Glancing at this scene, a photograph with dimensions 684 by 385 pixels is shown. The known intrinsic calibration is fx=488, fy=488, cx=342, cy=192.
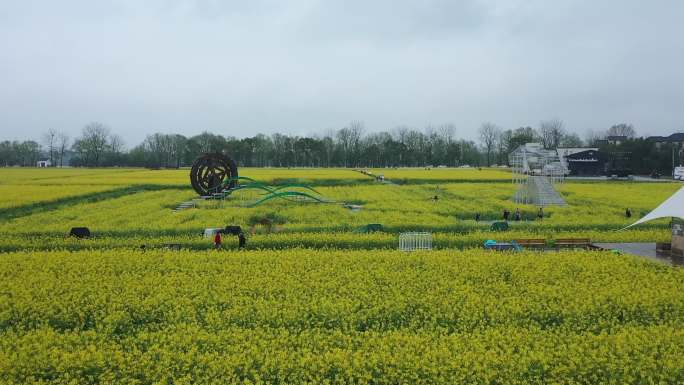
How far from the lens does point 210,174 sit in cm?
3531

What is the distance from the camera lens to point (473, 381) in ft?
24.9

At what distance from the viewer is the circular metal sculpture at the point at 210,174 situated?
114 ft

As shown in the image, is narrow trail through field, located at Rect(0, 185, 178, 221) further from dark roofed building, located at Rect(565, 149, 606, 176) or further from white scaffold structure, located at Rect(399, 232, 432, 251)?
dark roofed building, located at Rect(565, 149, 606, 176)

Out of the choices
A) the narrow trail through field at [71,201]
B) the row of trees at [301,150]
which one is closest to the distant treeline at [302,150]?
the row of trees at [301,150]

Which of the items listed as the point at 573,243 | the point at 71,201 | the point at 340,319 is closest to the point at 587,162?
the point at 573,243

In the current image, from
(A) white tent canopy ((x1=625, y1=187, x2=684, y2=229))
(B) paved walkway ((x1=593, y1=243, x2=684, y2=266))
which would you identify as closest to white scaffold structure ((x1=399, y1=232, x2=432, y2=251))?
(B) paved walkway ((x1=593, y1=243, x2=684, y2=266))

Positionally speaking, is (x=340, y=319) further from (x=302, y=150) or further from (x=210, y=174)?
(x=302, y=150)

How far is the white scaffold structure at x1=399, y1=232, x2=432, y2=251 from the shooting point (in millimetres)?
18406

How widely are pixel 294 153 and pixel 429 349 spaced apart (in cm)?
10454

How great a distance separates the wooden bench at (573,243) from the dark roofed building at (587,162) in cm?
5541

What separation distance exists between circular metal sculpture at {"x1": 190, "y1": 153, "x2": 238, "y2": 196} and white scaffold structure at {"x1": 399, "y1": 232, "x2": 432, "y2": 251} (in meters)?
18.9

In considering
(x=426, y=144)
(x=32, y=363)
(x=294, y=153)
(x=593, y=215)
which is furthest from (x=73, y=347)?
(x=426, y=144)

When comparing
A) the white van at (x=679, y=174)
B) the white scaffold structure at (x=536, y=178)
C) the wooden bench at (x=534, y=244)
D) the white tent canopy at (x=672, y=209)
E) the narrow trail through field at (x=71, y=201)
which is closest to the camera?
the white tent canopy at (x=672, y=209)

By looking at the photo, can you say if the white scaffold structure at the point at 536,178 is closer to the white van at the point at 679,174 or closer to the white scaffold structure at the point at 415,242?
the white scaffold structure at the point at 415,242
